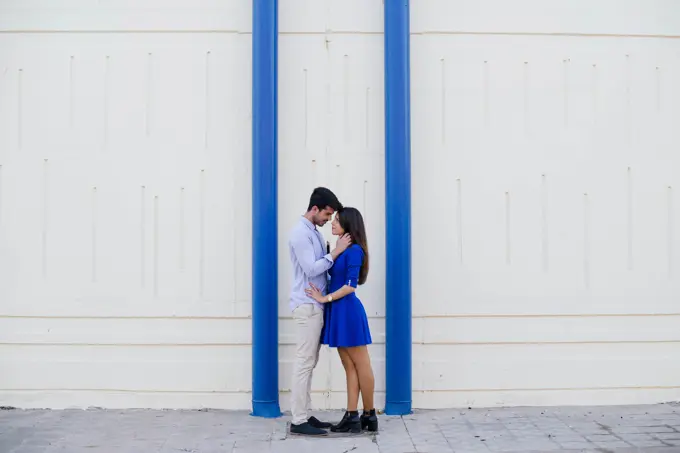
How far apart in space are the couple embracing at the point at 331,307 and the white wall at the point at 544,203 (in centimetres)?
90

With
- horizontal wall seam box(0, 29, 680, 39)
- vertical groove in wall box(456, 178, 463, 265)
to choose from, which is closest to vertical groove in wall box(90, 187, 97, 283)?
horizontal wall seam box(0, 29, 680, 39)

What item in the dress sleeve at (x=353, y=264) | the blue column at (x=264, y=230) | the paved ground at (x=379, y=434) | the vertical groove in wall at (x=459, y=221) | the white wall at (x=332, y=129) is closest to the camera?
the paved ground at (x=379, y=434)

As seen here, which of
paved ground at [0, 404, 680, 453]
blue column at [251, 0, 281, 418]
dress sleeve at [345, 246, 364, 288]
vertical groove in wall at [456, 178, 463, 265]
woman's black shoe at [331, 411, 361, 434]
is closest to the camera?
paved ground at [0, 404, 680, 453]

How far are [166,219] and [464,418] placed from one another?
2928mm

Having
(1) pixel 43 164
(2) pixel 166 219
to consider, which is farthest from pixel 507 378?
(1) pixel 43 164

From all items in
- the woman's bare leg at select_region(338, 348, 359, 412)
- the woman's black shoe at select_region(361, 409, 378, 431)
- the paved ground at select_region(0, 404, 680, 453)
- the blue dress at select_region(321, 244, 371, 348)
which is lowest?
the paved ground at select_region(0, 404, 680, 453)

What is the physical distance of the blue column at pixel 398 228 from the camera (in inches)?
223

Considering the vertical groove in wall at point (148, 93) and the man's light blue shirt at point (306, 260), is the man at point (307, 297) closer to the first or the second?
the man's light blue shirt at point (306, 260)

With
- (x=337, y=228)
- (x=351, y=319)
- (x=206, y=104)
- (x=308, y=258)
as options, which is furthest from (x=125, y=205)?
(x=351, y=319)

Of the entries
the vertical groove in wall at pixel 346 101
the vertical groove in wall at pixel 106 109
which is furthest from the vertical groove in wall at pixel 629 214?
the vertical groove in wall at pixel 106 109

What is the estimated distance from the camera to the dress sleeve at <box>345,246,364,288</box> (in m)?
5.07

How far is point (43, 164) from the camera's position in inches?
235

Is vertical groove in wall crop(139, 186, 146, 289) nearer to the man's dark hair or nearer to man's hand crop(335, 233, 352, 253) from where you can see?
the man's dark hair

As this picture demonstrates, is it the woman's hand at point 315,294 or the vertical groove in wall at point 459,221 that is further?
the vertical groove in wall at point 459,221
